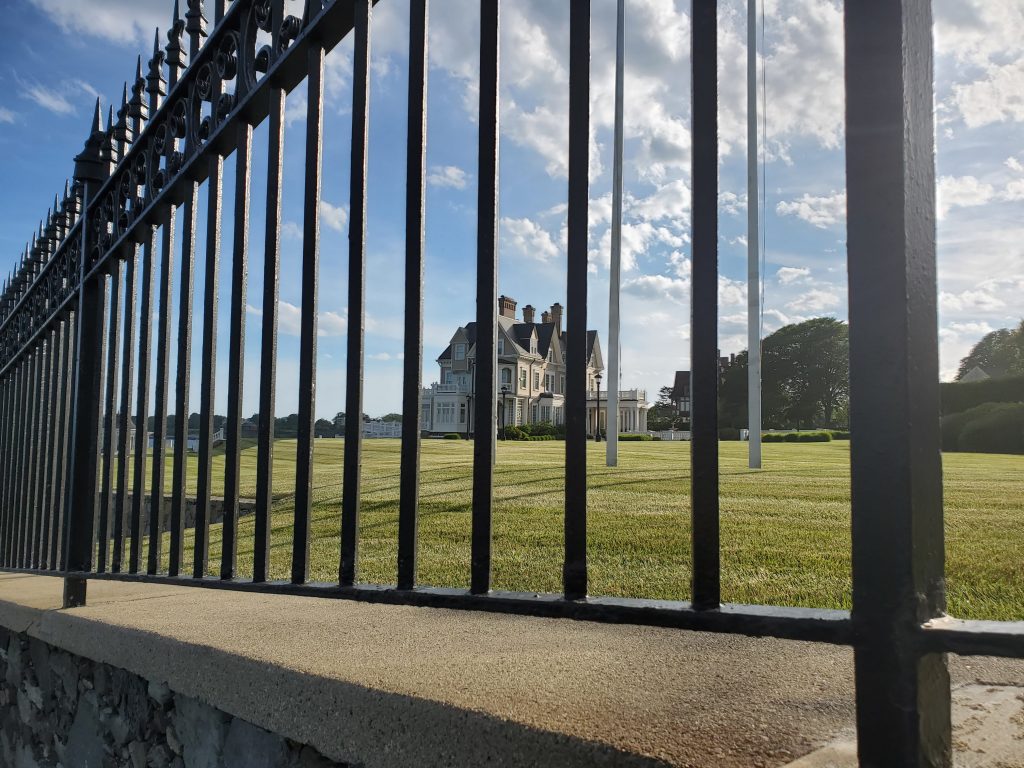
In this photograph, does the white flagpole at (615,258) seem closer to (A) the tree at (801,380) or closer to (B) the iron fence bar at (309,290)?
(B) the iron fence bar at (309,290)

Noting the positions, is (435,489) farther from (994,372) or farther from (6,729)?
(994,372)

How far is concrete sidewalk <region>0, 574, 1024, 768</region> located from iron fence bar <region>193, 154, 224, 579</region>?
0.28m

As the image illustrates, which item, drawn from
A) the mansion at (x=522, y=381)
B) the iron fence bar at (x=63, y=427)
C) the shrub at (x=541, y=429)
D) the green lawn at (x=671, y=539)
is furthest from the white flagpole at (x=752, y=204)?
the mansion at (x=522, y=381)

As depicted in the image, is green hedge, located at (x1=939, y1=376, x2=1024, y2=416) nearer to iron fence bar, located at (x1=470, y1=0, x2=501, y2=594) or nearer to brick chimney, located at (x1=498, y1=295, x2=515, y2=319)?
iron fence bar, located at (x1=470, y1=0, x2=501, y2=594)

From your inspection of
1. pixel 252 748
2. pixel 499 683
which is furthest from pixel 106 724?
pixel 499 683

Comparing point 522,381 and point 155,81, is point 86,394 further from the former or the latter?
point 522,381

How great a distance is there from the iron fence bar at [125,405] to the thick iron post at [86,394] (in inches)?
4.5

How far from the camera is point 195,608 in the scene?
2316 mm

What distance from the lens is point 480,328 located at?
1.61 m

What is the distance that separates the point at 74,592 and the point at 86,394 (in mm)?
920

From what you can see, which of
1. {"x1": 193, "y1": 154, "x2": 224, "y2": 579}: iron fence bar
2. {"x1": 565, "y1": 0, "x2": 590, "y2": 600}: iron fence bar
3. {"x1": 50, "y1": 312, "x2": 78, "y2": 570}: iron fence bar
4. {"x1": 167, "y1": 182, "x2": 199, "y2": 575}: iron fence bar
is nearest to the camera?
{"x1": 565, "y1": 0, "x2": 590, "y2": 600}: iron fence bar

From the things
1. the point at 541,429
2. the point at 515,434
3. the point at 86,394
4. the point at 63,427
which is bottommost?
the point at 515,434

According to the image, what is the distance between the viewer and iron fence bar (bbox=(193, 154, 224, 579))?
2.38 meters

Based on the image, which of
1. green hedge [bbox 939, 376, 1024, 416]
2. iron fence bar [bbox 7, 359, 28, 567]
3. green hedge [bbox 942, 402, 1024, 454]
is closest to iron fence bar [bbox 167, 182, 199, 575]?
iron fence bar [bbox 7, 359, 28, 567]
